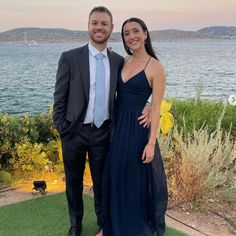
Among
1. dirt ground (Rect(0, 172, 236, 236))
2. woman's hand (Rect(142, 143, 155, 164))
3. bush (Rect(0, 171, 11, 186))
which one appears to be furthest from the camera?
bush (Rect(0, 171, 11, 186))

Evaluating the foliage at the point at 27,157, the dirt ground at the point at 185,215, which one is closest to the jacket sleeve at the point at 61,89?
the dirt ground at the point at 185,215

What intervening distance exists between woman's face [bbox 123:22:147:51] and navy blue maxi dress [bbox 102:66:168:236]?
0.22m

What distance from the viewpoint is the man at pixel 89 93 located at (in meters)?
3.19

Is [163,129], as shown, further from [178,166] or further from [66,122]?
[66,122]

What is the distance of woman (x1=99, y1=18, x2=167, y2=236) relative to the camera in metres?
3.30

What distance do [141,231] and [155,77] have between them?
1.39 m

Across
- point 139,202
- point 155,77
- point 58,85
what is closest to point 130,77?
point 155,77

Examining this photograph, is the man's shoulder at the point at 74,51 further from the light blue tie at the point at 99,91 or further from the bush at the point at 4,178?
the bush at the point at 4,178

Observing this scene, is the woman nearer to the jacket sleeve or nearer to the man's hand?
the man's hand

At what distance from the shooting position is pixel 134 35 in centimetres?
326

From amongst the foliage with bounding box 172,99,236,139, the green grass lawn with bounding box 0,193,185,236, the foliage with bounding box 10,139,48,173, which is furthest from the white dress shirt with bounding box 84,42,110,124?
the foliage with bounding box 172,99,236,139

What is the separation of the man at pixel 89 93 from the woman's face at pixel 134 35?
14 cm

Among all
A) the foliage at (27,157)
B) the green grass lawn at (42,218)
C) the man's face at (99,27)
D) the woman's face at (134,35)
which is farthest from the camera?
the foliage at (27,157)

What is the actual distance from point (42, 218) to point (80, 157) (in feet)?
3.37
